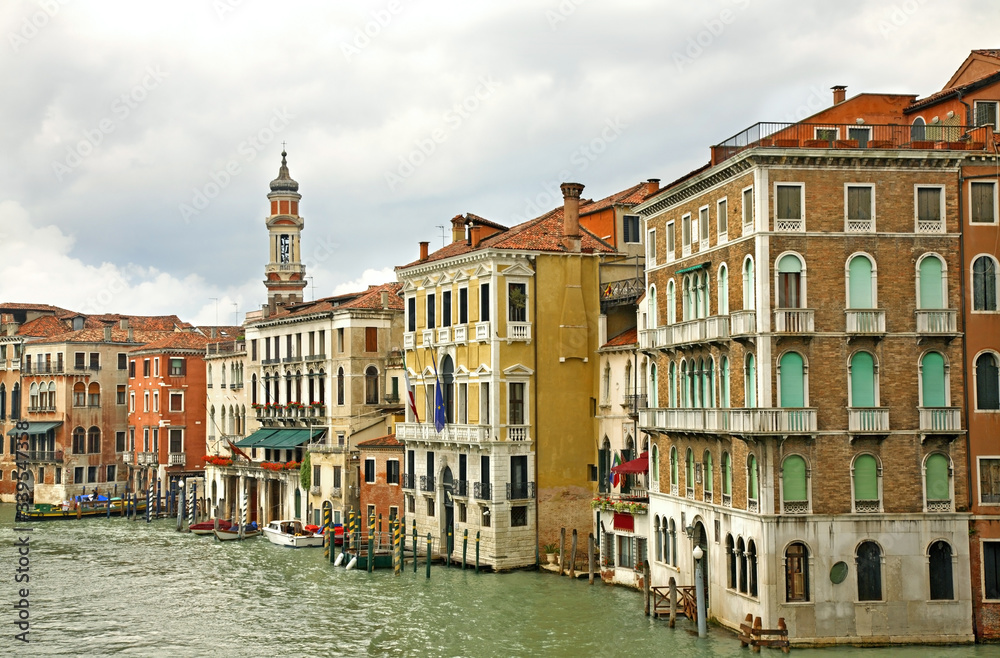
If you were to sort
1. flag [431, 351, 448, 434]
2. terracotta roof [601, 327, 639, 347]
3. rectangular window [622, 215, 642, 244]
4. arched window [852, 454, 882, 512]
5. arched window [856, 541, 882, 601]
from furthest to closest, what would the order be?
flag [431, 351, 448, 434], rectangular window [622, 215, 642, 244], terracotta roof [601, 327, 639, 347], arched window [852, 454, 882, 512], arched window [856, 541, 882, 601]

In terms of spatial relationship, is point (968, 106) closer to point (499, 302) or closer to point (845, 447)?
point (845, 447)

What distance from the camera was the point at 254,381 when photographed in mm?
63594

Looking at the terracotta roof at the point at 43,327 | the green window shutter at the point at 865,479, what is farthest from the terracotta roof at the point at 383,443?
the terracotta roof at the point at 43,327

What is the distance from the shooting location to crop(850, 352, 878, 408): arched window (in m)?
28.2

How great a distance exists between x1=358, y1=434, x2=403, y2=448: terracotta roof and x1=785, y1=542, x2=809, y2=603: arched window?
23584 millimetres

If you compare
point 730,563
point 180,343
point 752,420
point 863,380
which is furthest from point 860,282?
point 180,343

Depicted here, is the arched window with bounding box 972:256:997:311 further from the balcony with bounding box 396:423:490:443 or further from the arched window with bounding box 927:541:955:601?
the balcony with bounding box 396:423:490:443

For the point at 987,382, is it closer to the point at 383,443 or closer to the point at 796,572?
the point at 796,572

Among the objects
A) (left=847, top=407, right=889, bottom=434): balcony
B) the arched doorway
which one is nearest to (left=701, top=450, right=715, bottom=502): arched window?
(left=847, top=407, right=889, bottom=434): balcony

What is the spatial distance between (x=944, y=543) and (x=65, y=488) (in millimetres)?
58325

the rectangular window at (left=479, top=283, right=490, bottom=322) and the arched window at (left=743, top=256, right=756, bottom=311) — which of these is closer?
the arched window at (left=743, top=256, right=756, bottom=311)

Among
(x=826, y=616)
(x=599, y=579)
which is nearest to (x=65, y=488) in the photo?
(x=599, y=579)

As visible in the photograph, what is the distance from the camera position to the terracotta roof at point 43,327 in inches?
3150

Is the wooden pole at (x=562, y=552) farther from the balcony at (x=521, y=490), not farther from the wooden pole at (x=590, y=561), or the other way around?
the balcony at (x=521, y=490)
